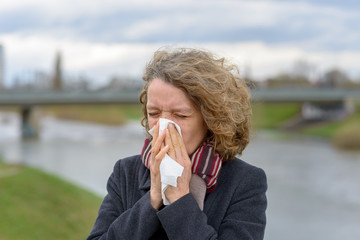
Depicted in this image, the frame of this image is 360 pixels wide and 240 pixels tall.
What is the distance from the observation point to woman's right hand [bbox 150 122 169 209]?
1335 mm

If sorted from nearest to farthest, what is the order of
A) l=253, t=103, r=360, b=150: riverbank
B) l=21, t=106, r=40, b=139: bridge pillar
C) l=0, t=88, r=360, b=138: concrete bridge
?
l=253, t=103, r=360, b=150: riverbank < l=0, t=88, r=360, b=138: concrete bridge < l=21, t=106, r=40, b=139: bridge pillar

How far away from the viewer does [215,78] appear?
1.46 m

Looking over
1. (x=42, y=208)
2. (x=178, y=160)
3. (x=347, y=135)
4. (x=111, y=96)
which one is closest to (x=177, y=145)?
(x=178, y=160)

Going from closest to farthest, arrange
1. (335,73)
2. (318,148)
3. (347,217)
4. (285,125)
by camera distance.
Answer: (347,217) → (318,148) → (285,125) → (335,73)

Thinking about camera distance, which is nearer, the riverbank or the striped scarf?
the striped scarf

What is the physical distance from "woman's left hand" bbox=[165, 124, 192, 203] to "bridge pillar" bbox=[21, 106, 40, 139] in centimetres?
2988

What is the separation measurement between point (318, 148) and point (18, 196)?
19734 mm

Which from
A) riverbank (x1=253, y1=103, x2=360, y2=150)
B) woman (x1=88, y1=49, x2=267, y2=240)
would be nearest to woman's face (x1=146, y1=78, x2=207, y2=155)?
woman (x1=88, y1=49, x2=267, y2=240)

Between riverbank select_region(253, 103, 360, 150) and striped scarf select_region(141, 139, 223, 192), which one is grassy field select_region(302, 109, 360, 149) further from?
striped scarf select_region(141, 139, 223, 192)

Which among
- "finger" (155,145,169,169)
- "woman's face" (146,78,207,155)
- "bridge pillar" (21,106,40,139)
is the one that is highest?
"woman's face" (146,78,207,155)

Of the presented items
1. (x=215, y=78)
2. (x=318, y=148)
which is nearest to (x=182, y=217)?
(x=215, y=78)

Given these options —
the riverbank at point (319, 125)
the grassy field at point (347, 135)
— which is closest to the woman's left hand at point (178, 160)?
the riverbank at point (319, 125)

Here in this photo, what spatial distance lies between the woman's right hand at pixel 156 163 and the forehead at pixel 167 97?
0.07 meters

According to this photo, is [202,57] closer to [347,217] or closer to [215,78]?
[215,78]
